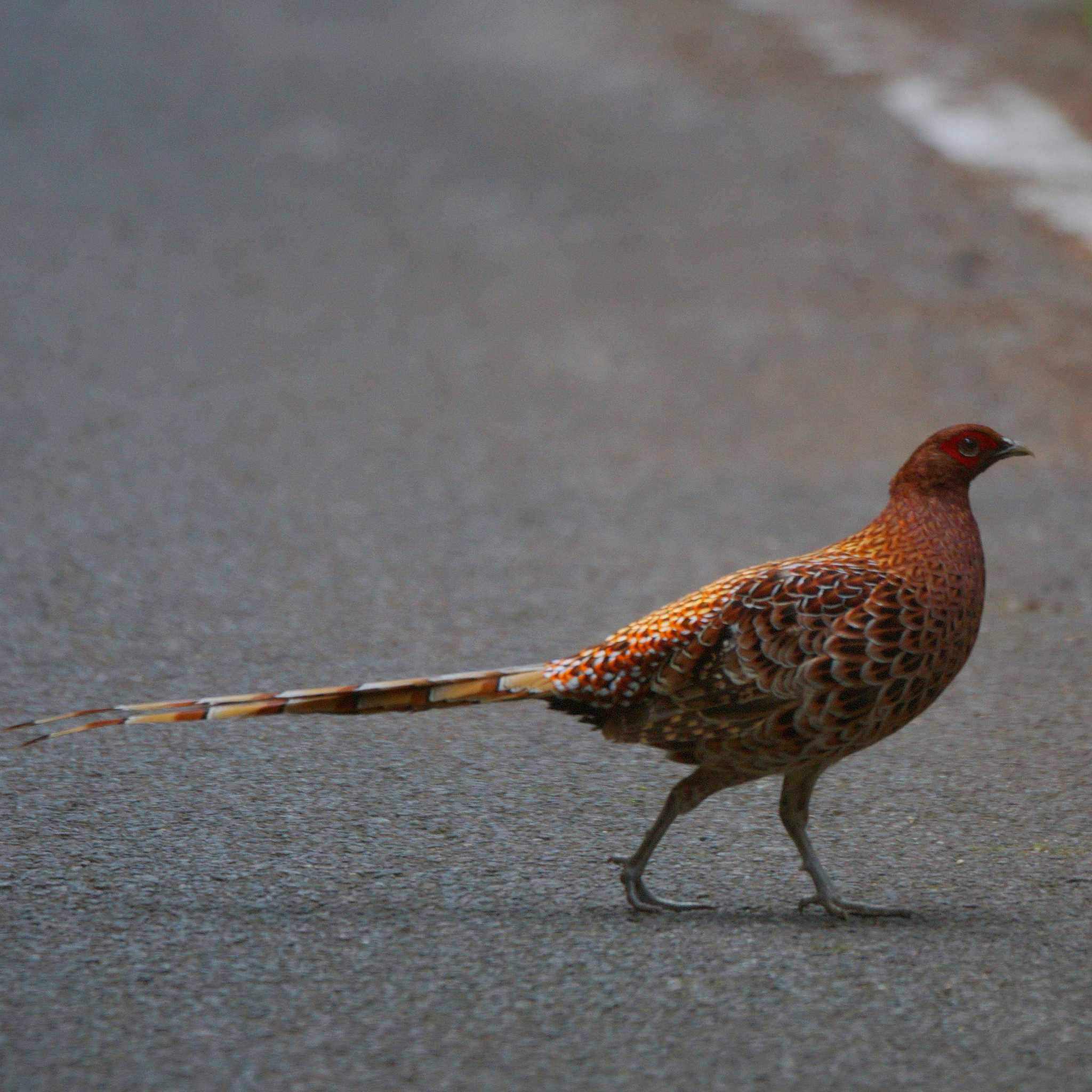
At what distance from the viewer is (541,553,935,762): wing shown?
12.1ft

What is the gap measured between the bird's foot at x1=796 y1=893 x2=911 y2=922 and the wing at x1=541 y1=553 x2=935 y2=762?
1.13 feet

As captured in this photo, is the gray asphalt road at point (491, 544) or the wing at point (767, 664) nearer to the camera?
the gray asphalt road at point (491, 544)

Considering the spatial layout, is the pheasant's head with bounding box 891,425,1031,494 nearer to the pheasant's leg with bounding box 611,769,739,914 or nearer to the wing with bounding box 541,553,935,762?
the wing with bounding box 541,553,935,762

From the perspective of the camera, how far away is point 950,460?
402 centimetres

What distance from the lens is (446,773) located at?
469 cm

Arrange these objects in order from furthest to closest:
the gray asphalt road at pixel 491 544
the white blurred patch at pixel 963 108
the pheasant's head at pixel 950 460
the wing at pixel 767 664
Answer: the white blurred patch at pixel 963 108
the pheasant's head at pixel 950 460
the wing at pixel 767 664
the gray asphalt road at pixel 491 544

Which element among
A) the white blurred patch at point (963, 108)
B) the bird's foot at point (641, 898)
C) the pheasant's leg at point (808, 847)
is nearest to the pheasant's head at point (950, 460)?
the pheasant's leg at point (808, 847)

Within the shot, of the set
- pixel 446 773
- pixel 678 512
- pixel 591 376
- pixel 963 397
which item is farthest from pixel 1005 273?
pixel 446 773

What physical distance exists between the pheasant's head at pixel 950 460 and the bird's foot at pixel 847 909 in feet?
3.24

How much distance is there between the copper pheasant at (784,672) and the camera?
146 inches

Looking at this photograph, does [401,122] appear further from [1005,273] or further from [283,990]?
[283,990]

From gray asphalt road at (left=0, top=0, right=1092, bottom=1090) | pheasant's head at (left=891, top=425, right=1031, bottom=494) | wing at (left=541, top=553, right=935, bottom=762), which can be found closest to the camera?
gray asphalt road at (left=0, top=0, right=1092, bottom=1090)

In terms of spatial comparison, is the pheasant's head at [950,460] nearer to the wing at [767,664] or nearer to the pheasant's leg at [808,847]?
the wing at [767,664]

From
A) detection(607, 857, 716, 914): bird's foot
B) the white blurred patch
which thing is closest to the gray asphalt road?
detection(607, 857, 716, 914): bird's foot
